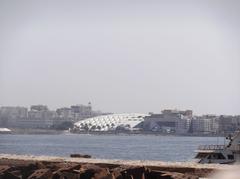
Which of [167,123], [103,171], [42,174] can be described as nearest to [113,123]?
[167,123]

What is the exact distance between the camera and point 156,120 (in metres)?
183

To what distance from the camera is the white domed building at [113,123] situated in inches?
7146

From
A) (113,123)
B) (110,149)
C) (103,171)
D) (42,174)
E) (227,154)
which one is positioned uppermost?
(113,123)

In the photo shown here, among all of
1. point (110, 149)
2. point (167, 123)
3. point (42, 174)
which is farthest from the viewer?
point (167, 123)

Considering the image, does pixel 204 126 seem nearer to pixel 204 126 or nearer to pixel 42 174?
pixel 204 126

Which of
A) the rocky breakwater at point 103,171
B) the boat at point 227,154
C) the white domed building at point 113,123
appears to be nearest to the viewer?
the rocky breakwater at point 103,171

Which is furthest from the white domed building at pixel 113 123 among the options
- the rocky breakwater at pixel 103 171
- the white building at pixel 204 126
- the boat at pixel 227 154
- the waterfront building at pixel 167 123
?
the rocky breakwater at pixel 103 171

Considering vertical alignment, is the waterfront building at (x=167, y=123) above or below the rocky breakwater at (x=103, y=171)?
above

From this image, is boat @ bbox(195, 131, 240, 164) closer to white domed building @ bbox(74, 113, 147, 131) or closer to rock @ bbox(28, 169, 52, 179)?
rock @ bbox(28, 169, 52, 179)

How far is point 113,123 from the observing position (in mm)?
186625

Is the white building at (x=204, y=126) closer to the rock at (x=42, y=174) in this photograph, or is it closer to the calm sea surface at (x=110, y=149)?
the calm sea surface at (x=110, y=149)

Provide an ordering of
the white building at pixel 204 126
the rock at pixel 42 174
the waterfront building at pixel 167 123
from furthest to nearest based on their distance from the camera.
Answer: the white building at pixel 204 126 < the waterfront building at pixel 167 123 < the rock at pixel 42 174

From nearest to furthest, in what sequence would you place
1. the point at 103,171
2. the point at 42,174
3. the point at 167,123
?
the point at 103,171 → the point at 42,174 → the point at 167,123

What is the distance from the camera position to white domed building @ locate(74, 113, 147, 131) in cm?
18150
